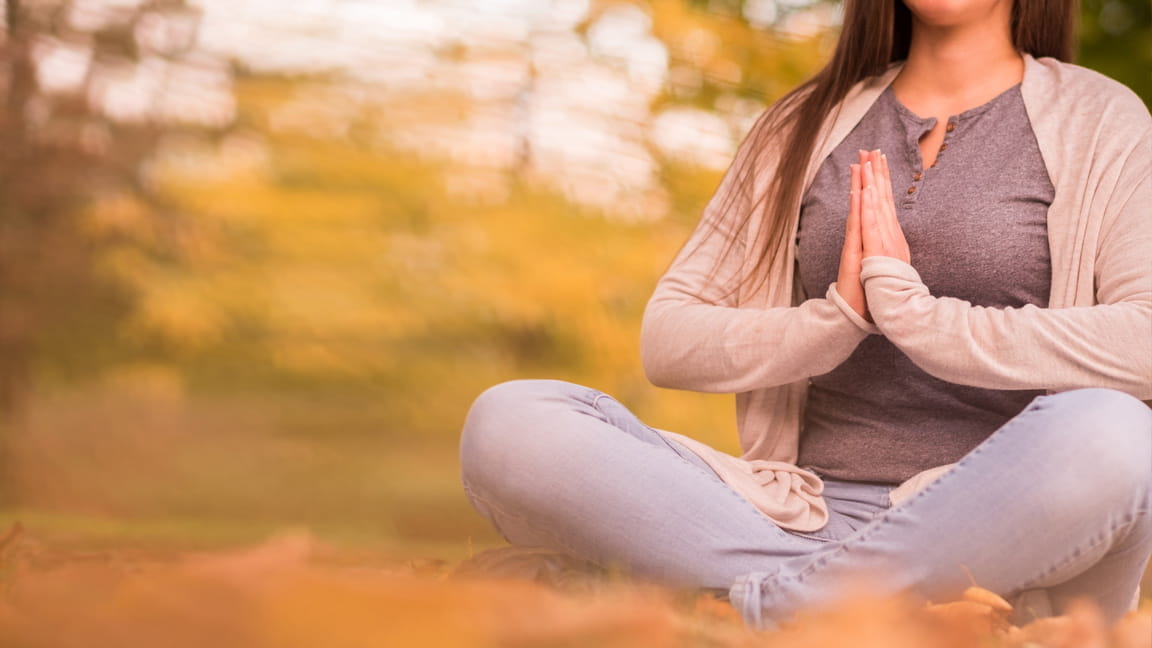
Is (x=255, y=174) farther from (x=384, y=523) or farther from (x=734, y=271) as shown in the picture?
(x=734, y=271)

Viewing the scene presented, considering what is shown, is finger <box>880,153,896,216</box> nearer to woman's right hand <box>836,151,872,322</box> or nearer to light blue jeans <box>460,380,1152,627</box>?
woman's right hand <box>836,151,872,322</box>

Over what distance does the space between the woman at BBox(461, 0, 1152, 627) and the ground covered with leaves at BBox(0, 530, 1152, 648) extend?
99 mm

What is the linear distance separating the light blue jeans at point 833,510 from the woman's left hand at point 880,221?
312mm

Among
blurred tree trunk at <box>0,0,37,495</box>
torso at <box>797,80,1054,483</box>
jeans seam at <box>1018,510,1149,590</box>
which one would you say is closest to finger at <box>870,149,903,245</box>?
torso at <box>797,80,1054,483</box>

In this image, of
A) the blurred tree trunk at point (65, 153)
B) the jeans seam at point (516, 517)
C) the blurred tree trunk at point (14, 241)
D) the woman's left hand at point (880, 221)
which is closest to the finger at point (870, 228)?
the woman's left hand at point (880, 221)

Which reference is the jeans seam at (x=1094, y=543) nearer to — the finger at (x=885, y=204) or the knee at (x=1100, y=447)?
the knee at (x=1100, y=447)

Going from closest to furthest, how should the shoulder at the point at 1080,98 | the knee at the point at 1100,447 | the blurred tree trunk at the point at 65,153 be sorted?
the knee at the point at 1100,447, the shoulder at the point at 1080,98, the blurred tree trunk at the point at 65,153

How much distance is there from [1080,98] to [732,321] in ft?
2.10

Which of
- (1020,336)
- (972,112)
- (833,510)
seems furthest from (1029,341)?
(972,112)

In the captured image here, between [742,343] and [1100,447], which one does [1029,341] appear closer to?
[1100,447]

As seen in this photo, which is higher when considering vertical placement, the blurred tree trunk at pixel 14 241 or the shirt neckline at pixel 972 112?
the shirt neckline at pixel 972 112

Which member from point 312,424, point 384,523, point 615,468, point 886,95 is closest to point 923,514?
point 615,468

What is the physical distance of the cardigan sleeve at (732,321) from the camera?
1493 mm

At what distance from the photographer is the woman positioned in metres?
1.25
